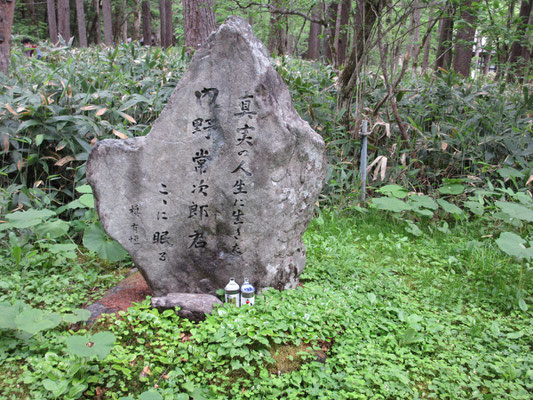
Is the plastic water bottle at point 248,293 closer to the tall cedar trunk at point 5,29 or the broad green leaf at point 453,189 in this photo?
the broad green leaf at point 453,189

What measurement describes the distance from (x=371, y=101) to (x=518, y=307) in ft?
12.9

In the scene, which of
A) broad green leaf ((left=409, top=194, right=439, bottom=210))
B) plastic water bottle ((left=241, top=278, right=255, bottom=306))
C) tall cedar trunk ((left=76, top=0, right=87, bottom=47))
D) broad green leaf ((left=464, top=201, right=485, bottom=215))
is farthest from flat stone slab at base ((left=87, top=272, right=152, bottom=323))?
tall cedar trunk ((left=76, top=0, right=87, bottom=47))

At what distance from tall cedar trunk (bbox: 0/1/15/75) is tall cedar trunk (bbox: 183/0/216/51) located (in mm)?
2695

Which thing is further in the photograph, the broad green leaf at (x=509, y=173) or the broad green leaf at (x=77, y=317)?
the broad green leaf at (x=509, y=173)

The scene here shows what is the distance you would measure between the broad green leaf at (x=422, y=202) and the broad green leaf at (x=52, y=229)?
3.65m

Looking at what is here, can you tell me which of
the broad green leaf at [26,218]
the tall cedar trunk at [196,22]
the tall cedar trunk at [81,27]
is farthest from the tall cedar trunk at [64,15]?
the broad green leaf at [26,218]

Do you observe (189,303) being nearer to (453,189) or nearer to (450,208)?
(450,208)

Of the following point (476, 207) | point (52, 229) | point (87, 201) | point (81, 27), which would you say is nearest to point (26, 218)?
point (52, 229)

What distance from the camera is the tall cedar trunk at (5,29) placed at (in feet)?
17.4

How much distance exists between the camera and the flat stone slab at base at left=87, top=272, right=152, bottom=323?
10.2 feet

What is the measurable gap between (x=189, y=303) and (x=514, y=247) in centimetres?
260

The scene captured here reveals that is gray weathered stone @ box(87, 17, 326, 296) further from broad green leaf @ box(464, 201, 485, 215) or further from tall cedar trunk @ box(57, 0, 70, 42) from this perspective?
tall cedar trunk @ box(57, 0, 70, 42)

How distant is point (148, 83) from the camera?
580cm

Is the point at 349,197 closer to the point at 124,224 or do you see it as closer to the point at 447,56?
the point at 124,224
